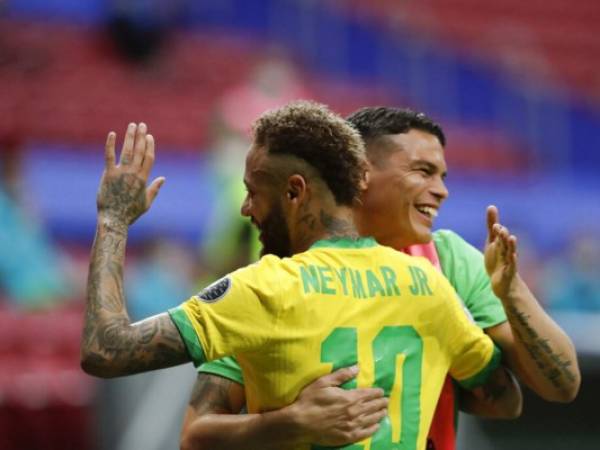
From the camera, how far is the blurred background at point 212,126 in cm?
775

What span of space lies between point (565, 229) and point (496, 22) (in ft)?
13.0

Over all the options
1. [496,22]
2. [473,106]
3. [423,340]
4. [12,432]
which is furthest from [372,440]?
[496,22]

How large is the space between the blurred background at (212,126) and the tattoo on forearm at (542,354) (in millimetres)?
2786

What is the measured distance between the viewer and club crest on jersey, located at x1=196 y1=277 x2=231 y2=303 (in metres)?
2.97

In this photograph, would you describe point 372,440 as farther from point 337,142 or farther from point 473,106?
point 473,106

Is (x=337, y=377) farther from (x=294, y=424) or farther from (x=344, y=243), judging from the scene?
(x=344, y=243)

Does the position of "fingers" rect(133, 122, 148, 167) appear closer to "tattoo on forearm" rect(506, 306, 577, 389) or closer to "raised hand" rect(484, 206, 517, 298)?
"raised hand" rect(484, 206, 517, 298)

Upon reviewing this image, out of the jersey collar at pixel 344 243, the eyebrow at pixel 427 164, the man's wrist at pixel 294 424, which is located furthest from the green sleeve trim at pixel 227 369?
the eyebrow at pixel 427 164

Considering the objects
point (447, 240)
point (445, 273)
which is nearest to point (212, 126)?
point (447, 240)

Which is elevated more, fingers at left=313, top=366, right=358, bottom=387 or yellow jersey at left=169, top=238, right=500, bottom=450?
yellow jersey at left=169, top=238, right=500, bottom=450

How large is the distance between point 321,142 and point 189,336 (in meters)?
0.57

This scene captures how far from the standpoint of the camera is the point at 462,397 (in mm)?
3602

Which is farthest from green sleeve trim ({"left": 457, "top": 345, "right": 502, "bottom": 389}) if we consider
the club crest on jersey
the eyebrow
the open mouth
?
the club crest on jersey

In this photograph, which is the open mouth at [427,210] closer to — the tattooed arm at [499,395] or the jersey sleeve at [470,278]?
the jersey sleeve at [470,278]
